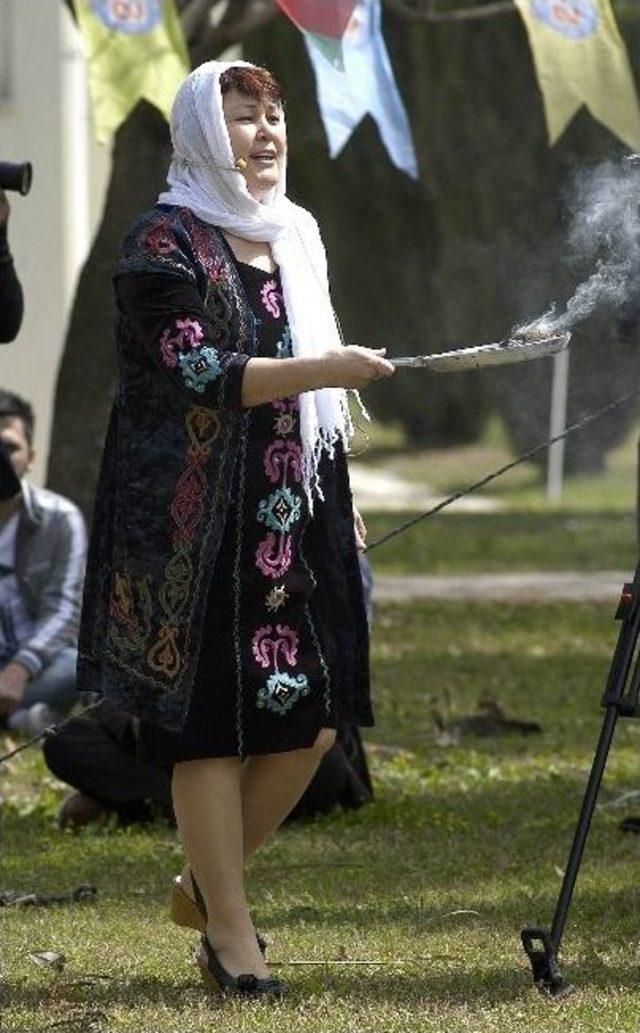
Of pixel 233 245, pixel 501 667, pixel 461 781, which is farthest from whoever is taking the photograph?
pixel 501 667

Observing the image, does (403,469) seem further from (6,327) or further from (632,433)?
(6,327)

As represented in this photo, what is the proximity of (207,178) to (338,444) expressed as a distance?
567 millimetres

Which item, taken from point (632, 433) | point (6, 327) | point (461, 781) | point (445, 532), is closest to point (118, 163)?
point (461, 781)

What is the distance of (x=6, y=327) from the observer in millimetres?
5320

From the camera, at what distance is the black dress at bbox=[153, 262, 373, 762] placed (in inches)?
171

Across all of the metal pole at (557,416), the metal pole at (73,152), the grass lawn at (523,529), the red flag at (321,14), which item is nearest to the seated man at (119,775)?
the red flag at (321,14)

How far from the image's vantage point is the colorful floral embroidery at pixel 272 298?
14.4ft

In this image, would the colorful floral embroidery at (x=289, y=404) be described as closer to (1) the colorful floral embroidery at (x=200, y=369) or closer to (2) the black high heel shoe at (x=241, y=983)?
(1) the colorful floral embroidery at (x=200, y=369)

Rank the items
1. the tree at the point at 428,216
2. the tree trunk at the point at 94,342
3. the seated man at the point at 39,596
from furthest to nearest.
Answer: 1. the tree trunk at the point at 94,342
2. the tree at the point at 428,216
3. the seated man at the point at 39,596

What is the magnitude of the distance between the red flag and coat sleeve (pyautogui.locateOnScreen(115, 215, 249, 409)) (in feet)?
8.38

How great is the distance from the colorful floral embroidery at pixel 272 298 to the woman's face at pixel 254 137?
0.55 feet

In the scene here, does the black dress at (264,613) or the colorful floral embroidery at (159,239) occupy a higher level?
the colorful floral embroidery at (159,239)

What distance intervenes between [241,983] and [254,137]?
156cm

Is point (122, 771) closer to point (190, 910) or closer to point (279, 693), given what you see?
point (190, 910)
